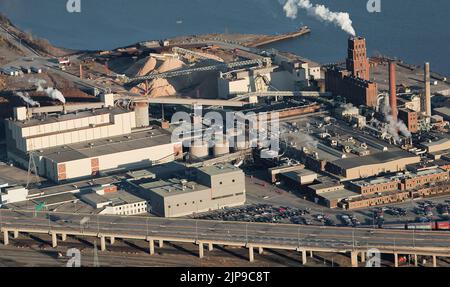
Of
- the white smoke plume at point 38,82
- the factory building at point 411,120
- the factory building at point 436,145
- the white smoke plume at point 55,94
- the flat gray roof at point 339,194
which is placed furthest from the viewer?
the white smoke plume at point 38,82

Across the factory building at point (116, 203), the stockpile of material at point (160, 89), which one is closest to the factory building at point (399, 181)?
the factory building at point (116, 203)

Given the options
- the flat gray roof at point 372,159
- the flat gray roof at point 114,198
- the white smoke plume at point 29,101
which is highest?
Result: the white smoke plume at point 29,101

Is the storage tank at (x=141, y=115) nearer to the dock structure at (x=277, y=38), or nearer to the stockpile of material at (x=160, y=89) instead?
the stockpile of material at (x=160, y=89)

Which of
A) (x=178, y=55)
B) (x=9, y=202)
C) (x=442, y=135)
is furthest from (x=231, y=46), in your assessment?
(x=9, y=202)

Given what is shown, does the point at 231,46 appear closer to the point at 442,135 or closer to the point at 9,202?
the point at 442,135

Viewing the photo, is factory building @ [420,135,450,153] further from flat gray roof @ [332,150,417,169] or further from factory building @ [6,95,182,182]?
factory building @ [6,95,182,182]

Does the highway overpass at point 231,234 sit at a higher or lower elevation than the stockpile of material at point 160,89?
lower
